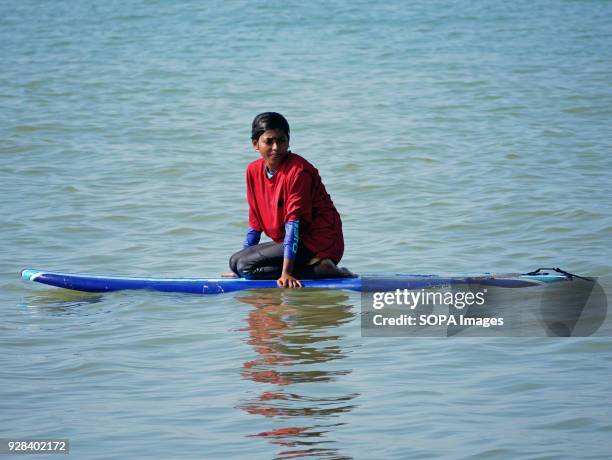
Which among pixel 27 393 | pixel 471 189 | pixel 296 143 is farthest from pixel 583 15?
pixel 27 393

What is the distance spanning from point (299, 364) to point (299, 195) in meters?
1.30

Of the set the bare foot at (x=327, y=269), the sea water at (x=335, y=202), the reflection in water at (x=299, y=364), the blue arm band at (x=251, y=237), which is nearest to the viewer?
the reflection in water at (x=299, y=364)

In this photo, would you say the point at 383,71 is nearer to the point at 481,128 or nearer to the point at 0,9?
the point at 481,128

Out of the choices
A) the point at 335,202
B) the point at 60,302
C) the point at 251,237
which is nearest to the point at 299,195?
the point at 251,237

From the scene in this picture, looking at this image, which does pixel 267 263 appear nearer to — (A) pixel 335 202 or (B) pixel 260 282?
(B) pixel 260 282

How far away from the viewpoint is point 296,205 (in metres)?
5.66

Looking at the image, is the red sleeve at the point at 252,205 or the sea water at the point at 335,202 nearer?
the sea water at the point at 335,202

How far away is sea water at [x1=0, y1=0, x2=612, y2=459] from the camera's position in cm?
399

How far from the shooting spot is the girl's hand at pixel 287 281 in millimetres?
5746

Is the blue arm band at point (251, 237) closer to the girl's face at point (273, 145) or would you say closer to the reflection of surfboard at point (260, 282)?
the reflection of surfboard at point (260, 282)

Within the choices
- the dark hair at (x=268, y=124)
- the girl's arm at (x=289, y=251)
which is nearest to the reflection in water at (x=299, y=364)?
the girl's arm at (x=289, y=251)

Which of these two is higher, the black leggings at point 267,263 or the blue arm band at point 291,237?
the blue arm band at point 291,237

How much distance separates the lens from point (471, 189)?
8766 mm

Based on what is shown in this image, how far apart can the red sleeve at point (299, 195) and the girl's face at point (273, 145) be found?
15 cm
